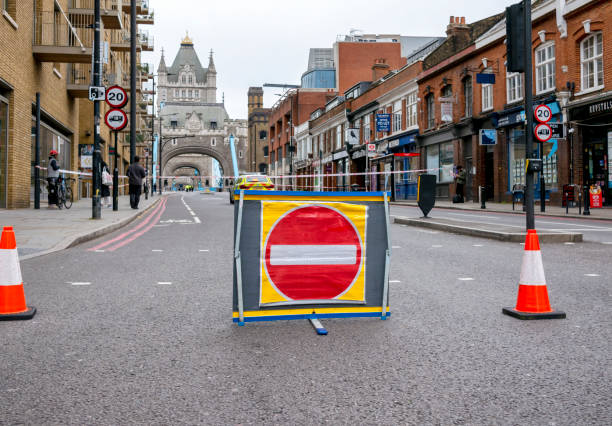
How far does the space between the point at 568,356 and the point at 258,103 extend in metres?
146

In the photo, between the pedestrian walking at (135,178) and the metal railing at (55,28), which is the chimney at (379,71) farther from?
the pedestrian walking at (135,178)

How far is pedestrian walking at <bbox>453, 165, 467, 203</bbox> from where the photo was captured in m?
27.1

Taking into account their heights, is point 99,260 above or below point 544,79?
below

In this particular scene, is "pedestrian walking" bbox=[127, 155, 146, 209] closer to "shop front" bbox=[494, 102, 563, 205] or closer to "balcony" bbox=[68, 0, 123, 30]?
"balcony" bbox=[68, 0, 123, 30]

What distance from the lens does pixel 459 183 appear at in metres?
27.4

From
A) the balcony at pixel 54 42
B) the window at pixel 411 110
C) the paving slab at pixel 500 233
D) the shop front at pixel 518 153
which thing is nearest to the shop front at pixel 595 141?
the shop front at pixel 518 153

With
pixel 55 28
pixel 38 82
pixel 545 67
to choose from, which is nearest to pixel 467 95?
pixel 545 67

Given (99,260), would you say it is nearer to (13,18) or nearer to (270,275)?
(270,275)

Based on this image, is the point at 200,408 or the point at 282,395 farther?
the point at 282,395

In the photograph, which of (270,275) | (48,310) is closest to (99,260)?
(48,310)

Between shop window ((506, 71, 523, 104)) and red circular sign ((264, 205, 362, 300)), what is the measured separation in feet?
74.8

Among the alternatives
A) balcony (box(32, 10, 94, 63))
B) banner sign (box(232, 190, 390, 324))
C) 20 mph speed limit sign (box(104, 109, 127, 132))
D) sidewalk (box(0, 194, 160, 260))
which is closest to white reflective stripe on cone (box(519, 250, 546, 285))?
banner sign (box(232, 190, 390, 324))

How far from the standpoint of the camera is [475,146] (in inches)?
1113

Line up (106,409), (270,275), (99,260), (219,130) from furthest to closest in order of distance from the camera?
(219,130), (99,260), (270,275), (106,409)
